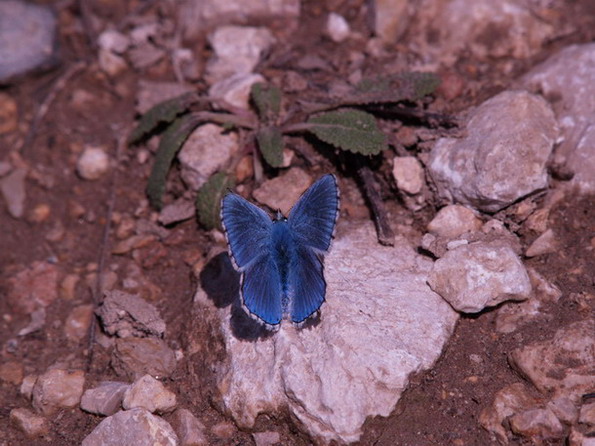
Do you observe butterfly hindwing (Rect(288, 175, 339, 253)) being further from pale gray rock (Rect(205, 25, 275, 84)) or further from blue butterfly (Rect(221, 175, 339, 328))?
pale gray rock (Rect(205, 25, 275, 84))

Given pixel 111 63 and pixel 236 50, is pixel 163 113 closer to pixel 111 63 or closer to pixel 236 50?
pixel 236 50

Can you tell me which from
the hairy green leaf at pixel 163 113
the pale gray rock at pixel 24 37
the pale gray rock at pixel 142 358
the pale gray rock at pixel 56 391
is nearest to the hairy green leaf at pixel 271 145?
the hairy green leaf at pixel 163 113

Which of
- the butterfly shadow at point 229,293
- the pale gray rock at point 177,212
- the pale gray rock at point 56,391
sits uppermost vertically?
the butterfly shadow at point 229,293

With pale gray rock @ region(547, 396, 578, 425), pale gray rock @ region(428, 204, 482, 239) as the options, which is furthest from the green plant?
pale gray rock @ region(547, 396, 578, 425)

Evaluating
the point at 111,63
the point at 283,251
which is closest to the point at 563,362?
the point at 283,251

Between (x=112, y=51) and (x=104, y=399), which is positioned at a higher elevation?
(x=112, y=51)

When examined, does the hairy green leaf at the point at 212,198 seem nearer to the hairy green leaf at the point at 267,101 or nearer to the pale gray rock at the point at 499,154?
the hairy green leaf at the point at 267,101
